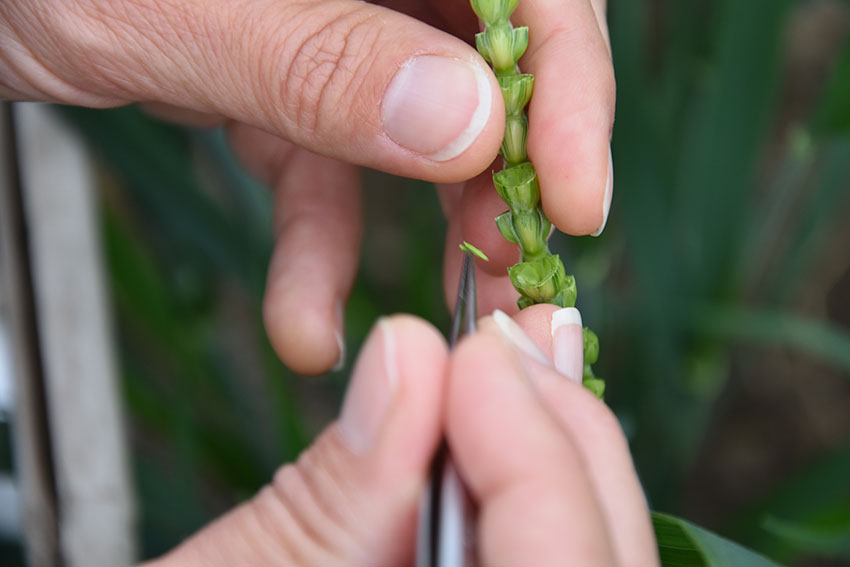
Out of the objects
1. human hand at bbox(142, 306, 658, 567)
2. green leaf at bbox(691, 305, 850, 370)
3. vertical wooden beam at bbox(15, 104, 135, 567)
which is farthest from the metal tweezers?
green leaf at bbox(691, 305, 850, 370)

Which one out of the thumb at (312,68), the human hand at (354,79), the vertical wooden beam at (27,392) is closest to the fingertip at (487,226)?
the human hand at (354,79)

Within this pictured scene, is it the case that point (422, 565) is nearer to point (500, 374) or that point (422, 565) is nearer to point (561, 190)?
point (500, 374)

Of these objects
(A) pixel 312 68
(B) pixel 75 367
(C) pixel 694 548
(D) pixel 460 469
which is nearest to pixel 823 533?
(C) pixel 694 548

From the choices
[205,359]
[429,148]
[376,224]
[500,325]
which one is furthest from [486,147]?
[376,224]

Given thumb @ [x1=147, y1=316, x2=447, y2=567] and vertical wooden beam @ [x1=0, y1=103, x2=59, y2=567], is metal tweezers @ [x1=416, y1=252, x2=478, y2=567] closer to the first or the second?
thumb @ [x1=147, y1=316, x2=447, y2=567]

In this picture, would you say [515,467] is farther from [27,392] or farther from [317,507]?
[27,392]
